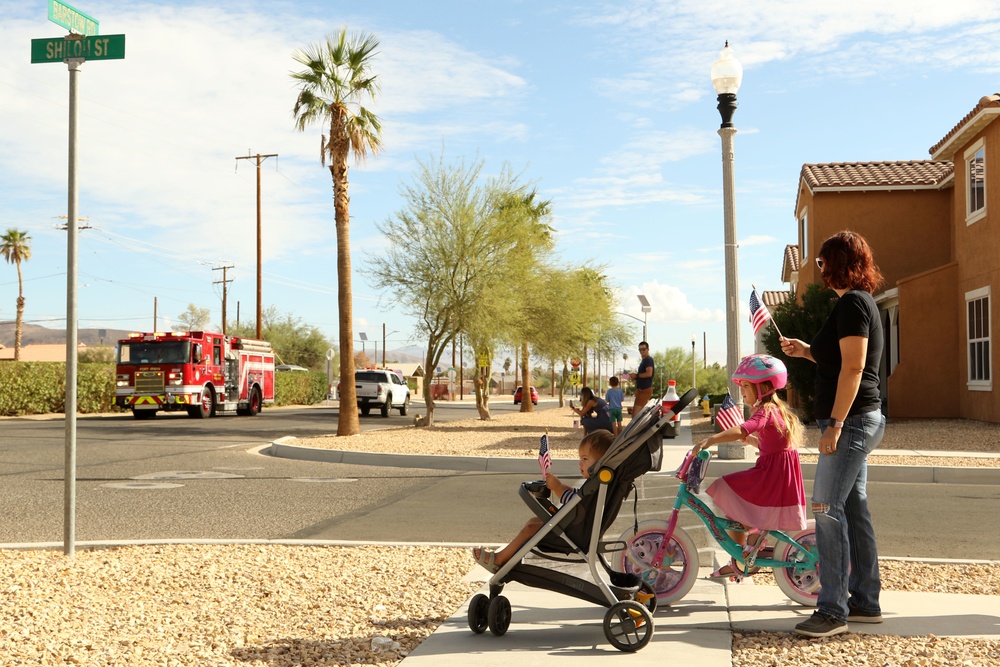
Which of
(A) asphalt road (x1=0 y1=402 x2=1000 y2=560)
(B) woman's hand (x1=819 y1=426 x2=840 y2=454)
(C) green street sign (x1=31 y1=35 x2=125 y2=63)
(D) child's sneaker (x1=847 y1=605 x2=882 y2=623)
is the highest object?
(C) green street sign (x1=31 y1=35 x2=125 y2=63)

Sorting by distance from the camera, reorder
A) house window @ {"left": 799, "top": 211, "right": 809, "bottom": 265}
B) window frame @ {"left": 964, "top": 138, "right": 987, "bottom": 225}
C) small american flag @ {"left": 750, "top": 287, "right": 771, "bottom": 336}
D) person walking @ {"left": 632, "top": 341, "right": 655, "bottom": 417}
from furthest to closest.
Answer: house window @ {"left": 799, "top": 211, "right": 809, "bottom": 265}
window frame @ {"left": 964, "top": 138, "right": 987, "bottom": 225}
person walking @ {"left": 632, "top": 341, "right": 655, "bottom": 417}
small american flag @ {"left": 750, "top": 287, "right": 771, "bottom": 336}

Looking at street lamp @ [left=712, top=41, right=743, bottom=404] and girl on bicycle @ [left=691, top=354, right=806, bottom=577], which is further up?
street lamp @ [left=712, top=41, right=743, bottom=404]

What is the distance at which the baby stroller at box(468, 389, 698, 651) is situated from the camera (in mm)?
4582

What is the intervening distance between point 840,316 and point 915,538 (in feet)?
A: 13.9

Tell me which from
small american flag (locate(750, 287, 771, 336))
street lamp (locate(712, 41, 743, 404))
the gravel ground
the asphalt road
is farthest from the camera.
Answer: street lamp (locate(712, 41, 743, 404))

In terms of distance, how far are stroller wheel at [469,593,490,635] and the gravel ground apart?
28 cm

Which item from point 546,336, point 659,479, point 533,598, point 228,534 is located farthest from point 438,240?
point 533,598

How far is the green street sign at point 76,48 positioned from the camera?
20.4 ft

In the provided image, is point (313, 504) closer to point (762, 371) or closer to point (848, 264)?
point (762, 371)

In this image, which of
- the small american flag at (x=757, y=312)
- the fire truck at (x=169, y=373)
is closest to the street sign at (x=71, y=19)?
the small american flag at (x=757, y=312)

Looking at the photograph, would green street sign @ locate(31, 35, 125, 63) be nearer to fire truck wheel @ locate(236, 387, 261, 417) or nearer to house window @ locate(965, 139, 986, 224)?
house window @ locate(965, 139, 986, 224)

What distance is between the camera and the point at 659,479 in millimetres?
12594

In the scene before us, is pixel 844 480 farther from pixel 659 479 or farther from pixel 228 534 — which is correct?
pixel 659 479

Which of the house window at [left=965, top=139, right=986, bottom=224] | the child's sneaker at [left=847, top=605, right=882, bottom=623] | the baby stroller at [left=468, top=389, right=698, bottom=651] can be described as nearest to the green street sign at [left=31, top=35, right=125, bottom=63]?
the baby stroller at [left=468, top=389, right=698, bottom=651]
